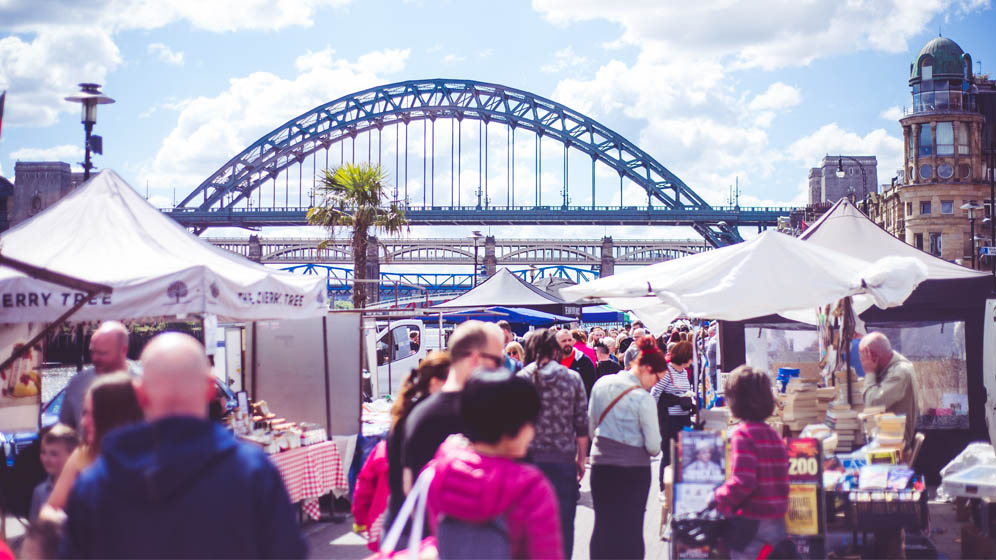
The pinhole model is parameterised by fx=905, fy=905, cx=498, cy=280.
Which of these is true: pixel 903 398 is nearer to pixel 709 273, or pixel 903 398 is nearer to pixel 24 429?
pixel 709 273

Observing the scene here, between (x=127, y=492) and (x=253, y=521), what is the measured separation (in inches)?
13.2

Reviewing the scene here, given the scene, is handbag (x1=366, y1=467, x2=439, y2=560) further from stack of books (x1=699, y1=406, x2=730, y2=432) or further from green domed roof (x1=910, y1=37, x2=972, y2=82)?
green domed roof (x1=910, y1=37, x2=972, y2=82)

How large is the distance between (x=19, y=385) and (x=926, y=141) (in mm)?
61258

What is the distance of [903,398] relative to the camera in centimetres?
702

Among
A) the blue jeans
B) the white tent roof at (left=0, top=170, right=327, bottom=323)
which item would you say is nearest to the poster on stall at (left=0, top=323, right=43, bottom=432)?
the white tent roof at (left=0, top=170, right=327, bottom=323)

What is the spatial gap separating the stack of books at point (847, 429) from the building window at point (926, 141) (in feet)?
193

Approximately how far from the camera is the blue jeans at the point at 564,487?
584cm

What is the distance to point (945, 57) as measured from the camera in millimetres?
59000

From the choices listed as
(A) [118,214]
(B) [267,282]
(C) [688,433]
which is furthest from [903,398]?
(A) [118,214]

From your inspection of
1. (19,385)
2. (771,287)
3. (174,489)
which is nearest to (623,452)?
(771,287)

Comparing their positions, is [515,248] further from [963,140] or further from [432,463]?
[432,463]

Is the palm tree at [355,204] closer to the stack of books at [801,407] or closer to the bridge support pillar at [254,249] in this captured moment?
the stack of books at [801,407]

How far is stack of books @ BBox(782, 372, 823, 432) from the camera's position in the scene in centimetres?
727

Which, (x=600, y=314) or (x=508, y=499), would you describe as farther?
(x=600, y=314)
